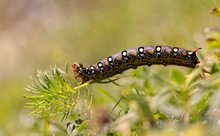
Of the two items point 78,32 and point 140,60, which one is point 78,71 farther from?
point 78,32

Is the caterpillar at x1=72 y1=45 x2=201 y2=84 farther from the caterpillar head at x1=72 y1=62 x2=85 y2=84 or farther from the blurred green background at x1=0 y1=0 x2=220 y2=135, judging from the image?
the blurred green background at x1=0 y1=0 x2=220 y2=135

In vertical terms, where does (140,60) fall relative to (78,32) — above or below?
below

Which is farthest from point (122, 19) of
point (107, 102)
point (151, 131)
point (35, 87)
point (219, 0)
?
point (151, 131)

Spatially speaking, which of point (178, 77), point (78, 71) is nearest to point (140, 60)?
point (78, 71)

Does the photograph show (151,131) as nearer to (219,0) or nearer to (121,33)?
(219,0)

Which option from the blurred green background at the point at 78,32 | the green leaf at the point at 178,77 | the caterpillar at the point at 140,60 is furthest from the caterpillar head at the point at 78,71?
the blurred green background at the point at 78,32

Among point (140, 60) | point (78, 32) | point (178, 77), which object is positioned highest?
point (78, 32)

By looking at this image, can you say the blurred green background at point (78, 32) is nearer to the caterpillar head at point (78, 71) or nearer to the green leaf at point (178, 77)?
the caterpillar head at point (78, 71)
